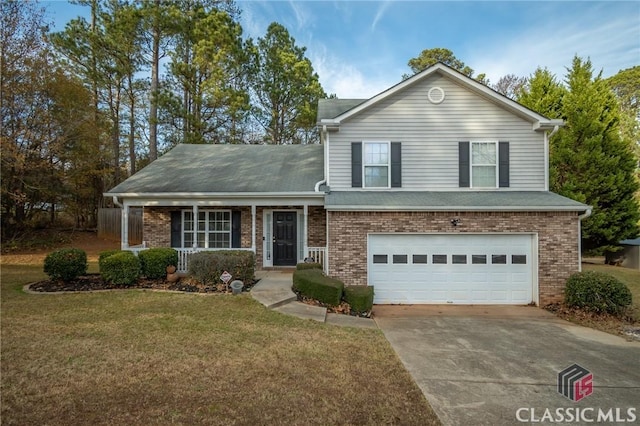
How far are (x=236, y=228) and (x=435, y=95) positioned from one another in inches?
321

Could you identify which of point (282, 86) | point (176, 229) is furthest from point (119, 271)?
point (282, 86)

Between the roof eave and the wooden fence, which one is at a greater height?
the roof eave

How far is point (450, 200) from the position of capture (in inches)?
362

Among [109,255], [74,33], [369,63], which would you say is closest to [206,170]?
[109,255]

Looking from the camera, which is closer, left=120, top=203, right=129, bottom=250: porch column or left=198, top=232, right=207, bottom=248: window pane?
left=120, top=203, right=129, bottom=250: porch column

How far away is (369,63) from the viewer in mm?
15805

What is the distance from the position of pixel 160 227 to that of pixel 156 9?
1528 cm

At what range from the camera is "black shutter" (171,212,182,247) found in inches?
476

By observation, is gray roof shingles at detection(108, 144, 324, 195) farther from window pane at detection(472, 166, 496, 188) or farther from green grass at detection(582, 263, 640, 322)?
green grass at detection(582, 263, 640, 322)

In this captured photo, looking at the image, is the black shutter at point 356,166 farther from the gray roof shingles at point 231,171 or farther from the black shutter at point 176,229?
the black shutter at point 176,229

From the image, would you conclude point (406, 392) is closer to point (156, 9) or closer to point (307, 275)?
point (307, 275)

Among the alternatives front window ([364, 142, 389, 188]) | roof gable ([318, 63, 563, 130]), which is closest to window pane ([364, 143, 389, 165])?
front window ([364, 142, 389, 188])

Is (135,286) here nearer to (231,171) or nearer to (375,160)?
(231,171)

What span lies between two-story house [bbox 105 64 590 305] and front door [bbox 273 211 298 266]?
0.12 ft
